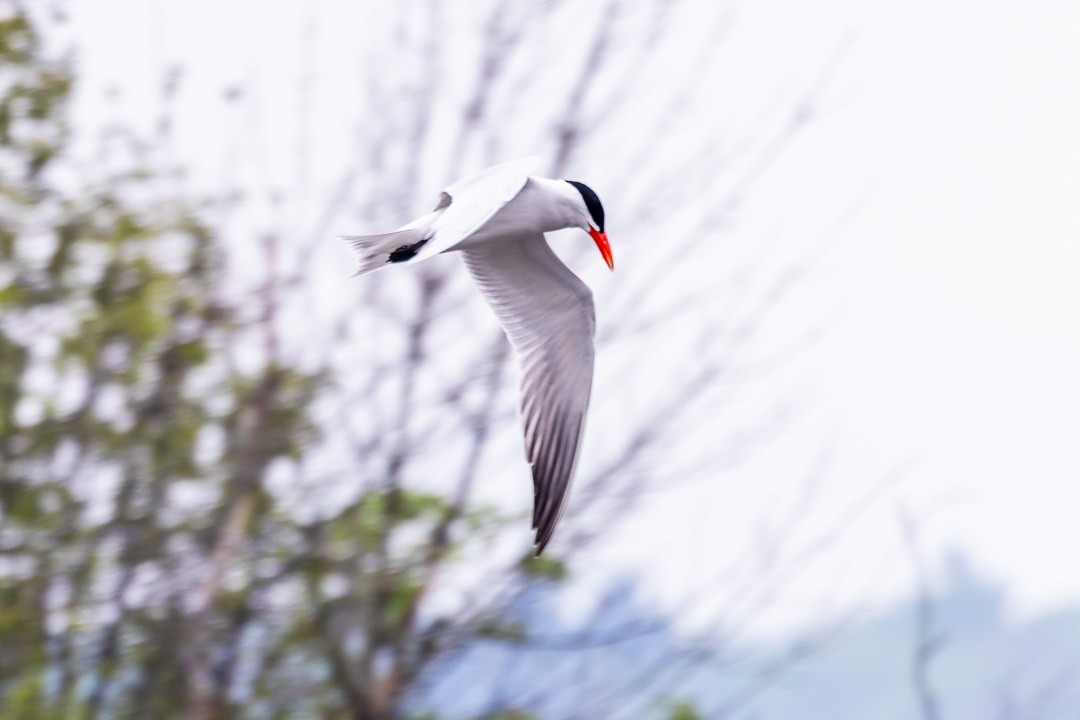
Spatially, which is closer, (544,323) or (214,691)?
(544,323)

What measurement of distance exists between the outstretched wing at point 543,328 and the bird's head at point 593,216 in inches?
10.9

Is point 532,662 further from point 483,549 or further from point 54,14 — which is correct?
point 54,14

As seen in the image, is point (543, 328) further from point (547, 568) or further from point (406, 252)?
point (547, 568)

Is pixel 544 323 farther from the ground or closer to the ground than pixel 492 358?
closer to the ground

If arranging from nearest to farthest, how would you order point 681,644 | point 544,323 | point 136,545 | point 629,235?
point 544,323, point 136,545, point 681,644, point 629,235

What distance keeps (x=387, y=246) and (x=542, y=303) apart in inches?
33.5

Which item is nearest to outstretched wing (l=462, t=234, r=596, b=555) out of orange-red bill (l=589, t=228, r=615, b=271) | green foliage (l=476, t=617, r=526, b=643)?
orange-red bill (l=589, t=228, r=615, b=271)

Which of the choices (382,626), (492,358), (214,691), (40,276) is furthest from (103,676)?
Result: (492,358)

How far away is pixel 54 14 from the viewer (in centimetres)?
565

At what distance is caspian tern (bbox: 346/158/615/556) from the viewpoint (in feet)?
12.3

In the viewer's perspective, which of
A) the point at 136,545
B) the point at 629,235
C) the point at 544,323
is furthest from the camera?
the point at 629,235

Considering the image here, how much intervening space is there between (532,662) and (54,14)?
2.78m

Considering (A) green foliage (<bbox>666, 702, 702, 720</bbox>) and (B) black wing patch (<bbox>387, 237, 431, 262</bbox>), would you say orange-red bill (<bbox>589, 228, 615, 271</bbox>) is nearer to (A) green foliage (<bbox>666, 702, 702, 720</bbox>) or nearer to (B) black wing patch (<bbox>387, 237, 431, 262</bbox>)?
(B) black wing patch (<bbox>387, 237, 431, 262</bbox>)

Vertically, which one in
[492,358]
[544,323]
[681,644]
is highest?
[492,358]
